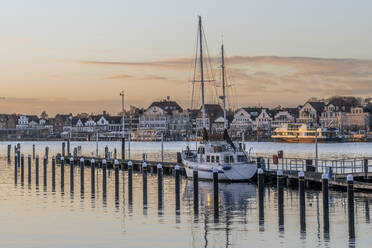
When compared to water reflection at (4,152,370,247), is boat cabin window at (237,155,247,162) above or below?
above

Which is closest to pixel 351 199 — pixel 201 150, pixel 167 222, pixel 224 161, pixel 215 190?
pixel 215 190

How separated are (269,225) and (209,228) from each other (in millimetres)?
2574

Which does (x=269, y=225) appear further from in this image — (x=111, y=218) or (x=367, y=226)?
(x=111, y=218)

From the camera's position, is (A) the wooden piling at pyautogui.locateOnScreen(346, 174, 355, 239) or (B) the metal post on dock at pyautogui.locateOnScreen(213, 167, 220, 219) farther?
(B) the metal post on dock at pyautogui.locateOnScreen(213, 167, 220, 219)

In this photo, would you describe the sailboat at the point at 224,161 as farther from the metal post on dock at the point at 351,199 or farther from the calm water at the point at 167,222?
the metal post on dock at the point at 351,199

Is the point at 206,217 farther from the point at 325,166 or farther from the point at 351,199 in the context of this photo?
the point at 325,166

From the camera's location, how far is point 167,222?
3500cm

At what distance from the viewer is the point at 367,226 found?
109 feet

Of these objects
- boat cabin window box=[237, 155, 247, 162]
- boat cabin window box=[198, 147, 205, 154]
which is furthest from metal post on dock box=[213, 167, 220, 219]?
boat cabin window box=[198, 147, 205, 154]

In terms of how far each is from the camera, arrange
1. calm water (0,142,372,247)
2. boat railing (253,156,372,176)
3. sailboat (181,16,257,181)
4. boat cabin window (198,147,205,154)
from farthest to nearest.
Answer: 1. boat cabin window (198,147,205,154)
2. sailboat (181,16,257,181)
3. boat railing (253,156,372,176)
4. calm water (0,142,372,247)

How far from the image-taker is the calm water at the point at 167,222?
99.8ft

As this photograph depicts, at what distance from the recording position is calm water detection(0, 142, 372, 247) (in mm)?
30406

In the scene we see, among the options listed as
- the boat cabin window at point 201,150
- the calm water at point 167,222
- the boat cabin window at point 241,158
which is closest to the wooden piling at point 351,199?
the calm water at point 167,222

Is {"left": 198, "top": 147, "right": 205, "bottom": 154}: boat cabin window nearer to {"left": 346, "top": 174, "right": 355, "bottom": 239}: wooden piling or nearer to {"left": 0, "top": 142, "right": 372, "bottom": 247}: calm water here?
{"left": 0, "top": 142, "right": 372, "bottom": 247}: calm water
